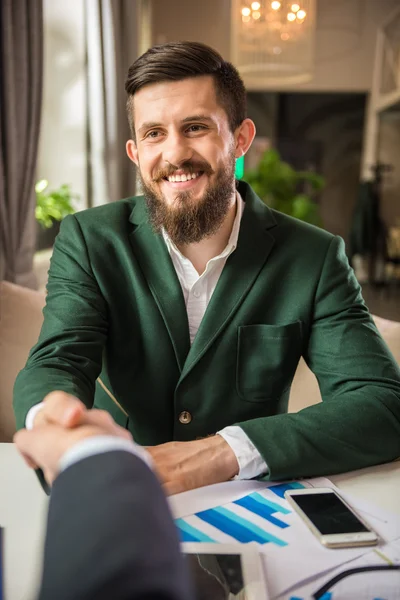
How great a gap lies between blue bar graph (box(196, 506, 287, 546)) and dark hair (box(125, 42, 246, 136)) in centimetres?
108

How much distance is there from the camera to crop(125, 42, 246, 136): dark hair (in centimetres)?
147

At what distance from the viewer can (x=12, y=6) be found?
2918 millimetres

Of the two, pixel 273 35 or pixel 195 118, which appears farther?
pixel 273 35

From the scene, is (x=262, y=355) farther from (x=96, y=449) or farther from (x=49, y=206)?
(x=49, y=206)

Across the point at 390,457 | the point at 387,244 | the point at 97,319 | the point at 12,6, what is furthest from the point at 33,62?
the point at 387,244

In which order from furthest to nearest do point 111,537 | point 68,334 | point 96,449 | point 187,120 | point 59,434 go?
point 187,120, point 68,334, point 59,434, point 96,449, point 111,537

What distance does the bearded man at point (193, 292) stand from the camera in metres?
1.45

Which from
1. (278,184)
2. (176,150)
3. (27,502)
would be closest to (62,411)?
(27,502)

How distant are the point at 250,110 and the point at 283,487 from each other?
845 cm

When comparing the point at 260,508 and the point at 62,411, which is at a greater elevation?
the point at 62,411

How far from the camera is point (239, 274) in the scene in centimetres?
154

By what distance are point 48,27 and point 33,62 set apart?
5.43 ft

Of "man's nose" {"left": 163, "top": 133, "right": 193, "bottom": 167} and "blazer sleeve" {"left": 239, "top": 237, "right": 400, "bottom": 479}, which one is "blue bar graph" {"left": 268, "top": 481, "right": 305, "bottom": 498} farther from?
"man's nose" {"left": 163, "top": 133, "right": 193, "bottom": 167}

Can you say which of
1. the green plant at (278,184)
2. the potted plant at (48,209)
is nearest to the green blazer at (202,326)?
the potted plant at (48,209)
